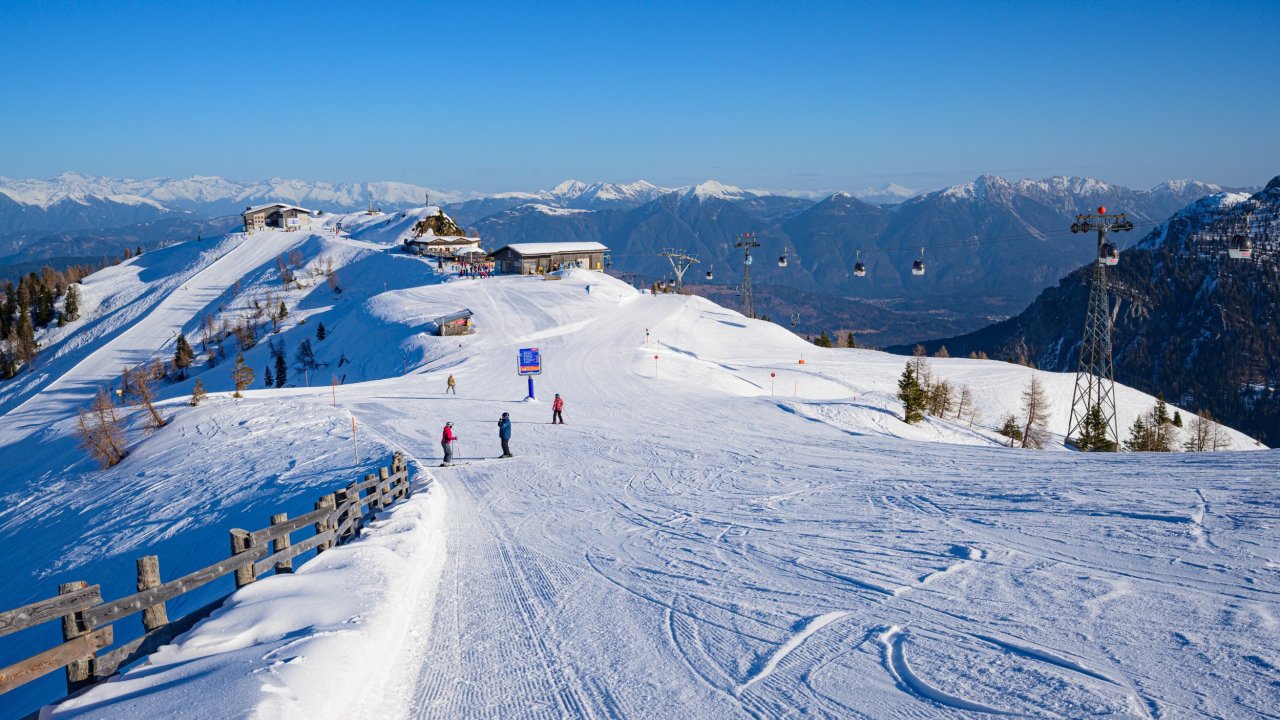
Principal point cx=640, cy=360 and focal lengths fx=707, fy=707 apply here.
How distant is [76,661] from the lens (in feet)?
22.6

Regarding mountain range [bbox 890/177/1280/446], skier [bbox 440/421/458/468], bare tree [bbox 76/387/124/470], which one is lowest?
mountain range [bbox 890/177/1280/446]

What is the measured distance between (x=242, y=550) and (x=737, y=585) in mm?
6709

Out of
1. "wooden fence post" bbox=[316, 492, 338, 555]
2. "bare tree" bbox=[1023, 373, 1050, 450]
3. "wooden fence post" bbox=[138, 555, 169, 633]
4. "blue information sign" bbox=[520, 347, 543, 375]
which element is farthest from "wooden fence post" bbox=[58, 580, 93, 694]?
"bare tree" bbox=[1023, 373, 1050, 450]

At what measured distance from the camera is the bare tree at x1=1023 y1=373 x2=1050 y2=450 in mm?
48828

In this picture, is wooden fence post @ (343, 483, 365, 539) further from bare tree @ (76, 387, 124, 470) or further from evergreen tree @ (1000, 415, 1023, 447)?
evergreen tree @ (1000, 415, 1023, 447)

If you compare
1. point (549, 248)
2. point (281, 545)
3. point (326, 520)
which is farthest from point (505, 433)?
point (549, 248)

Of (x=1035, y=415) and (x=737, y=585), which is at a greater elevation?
(x=737, y=585)

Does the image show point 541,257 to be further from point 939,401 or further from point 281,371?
point 939,401

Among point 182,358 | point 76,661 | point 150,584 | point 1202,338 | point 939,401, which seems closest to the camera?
point 76,661

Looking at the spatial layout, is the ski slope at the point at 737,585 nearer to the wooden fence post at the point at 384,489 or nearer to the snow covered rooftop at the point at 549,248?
the wooden fence post at the point at 384,489

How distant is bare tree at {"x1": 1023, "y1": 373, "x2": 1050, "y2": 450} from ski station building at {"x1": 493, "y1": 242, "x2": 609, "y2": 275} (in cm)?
4969

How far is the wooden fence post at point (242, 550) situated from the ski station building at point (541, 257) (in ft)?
249

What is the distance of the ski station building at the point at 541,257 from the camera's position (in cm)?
8631

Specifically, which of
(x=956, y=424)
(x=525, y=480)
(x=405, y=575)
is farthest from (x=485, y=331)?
(x=405, y=575)
